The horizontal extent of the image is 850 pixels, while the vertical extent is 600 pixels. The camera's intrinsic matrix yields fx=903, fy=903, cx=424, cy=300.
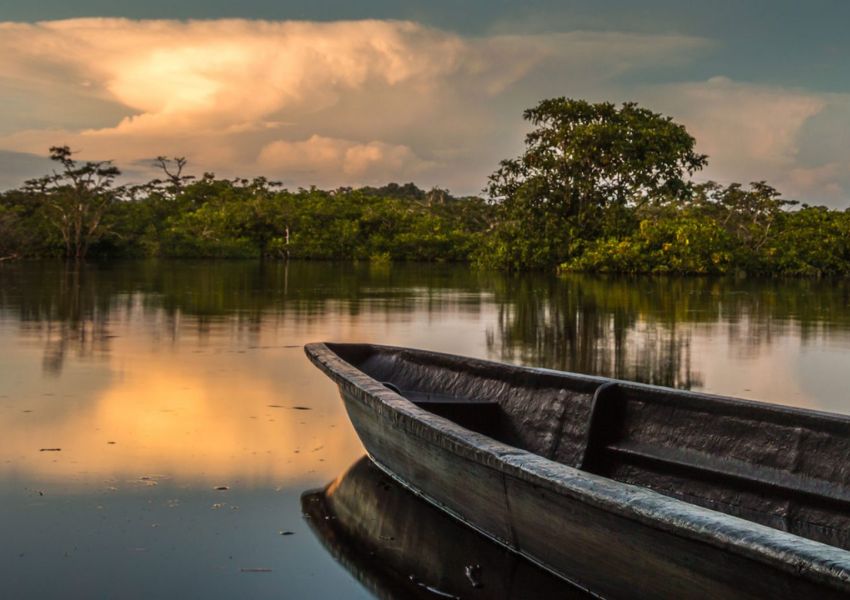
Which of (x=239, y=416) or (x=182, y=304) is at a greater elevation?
(x=182, y=304)

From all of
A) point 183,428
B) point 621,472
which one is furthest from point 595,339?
point 621,472

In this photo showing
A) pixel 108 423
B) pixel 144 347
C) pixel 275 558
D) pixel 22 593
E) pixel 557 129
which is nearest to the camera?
pixel 22 593

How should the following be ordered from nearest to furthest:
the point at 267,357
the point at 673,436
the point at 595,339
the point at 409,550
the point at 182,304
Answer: the point at 409,550, the point at 673,436, the point at 267,357, the point at 595,339, the point at 182,304

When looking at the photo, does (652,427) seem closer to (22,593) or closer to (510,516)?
(510,516)

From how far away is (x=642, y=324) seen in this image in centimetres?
1400

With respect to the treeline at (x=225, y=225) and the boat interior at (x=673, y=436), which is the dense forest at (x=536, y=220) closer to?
the treeline at (x=225, y=225)

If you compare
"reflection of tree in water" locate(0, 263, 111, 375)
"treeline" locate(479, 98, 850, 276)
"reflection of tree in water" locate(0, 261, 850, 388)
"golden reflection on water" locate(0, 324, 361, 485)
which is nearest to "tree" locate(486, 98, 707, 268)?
"treeline" locate(479, 98, 850, 276)

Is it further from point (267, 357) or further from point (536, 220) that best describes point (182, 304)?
point (536, 220)

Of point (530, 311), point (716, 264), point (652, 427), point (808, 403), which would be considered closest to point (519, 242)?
point (716, 264)

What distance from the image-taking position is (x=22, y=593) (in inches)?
126

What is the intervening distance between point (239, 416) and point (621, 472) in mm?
2837

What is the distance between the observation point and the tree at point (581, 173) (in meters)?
34.4

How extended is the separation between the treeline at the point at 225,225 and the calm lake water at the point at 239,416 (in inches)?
1285

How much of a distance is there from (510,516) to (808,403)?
494cm
